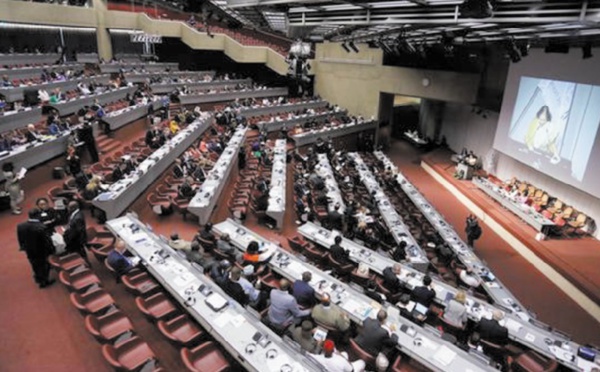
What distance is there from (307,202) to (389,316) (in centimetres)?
687

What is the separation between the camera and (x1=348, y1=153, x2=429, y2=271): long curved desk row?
9.76 m

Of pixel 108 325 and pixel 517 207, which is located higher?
pixel 108 325

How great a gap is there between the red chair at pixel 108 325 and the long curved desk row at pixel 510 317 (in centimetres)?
511

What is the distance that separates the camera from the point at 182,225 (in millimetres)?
10883

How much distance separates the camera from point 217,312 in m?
6.15

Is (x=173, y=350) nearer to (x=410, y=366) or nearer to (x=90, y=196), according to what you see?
(x=410, y=366)

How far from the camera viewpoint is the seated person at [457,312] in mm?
7148

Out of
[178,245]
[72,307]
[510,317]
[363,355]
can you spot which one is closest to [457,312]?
[510,317]

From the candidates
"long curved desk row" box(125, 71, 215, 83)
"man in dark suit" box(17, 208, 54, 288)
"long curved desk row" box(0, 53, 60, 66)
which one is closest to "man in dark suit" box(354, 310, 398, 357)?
"man in dark suit" box(17, 208, 54, 288)

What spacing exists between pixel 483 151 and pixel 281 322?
16996 millimetres

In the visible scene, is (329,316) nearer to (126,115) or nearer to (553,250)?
(553,250)

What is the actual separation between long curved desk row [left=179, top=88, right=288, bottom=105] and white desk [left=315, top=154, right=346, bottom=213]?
841 centimetres

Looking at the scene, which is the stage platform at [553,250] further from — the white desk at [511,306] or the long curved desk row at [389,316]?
the long curved desk row at [389,316]

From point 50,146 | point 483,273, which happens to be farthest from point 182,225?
point 483,273
